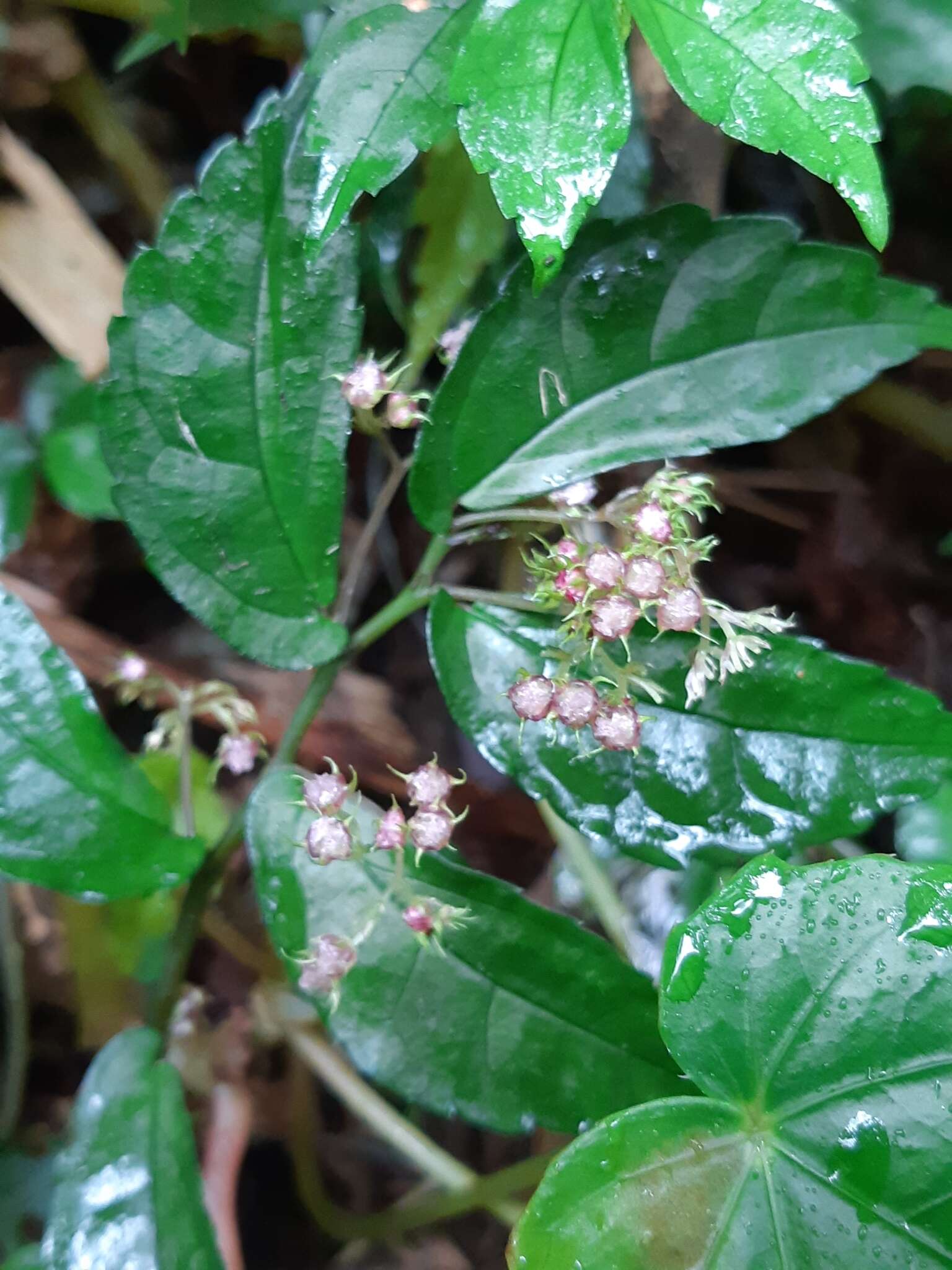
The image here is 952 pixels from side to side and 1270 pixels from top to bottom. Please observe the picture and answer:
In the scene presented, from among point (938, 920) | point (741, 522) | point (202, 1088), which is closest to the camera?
point (938, 920)

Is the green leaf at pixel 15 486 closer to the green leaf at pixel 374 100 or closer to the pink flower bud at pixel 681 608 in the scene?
the green leaf at pixel 374 100

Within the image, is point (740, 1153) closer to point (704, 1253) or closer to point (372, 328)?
point (704, 1253)

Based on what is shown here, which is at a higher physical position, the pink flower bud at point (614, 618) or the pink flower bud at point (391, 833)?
the pink flower bud at point (614, 618)

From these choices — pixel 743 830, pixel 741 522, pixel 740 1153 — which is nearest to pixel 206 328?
pixel 743 830

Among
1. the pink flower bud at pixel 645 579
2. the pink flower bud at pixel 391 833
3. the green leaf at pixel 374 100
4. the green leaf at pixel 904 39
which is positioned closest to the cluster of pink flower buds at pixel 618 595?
the pink flower bud at pixel 645 579

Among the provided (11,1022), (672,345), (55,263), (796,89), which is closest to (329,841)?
(672,345)

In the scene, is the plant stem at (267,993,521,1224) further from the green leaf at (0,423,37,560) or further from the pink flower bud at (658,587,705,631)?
the pink flower bud at (658,587,705,631)

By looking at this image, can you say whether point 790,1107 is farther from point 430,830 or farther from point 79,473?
point 79,473
